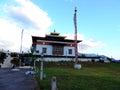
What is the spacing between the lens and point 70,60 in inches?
2256

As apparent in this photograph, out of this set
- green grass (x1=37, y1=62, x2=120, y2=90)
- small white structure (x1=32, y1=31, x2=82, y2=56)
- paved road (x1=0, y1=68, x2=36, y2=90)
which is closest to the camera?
green grass (x1=37, y1=62, x2=120, y2=90)

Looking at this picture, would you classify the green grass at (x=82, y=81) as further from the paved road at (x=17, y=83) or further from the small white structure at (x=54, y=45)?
the small white structure at (x=54, y=45)

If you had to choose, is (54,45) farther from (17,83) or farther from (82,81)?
(82,81)

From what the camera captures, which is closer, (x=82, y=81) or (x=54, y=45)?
(x=82, y=81)

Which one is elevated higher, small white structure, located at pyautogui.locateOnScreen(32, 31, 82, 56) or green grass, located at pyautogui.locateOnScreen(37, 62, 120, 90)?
small white structure, located at pyautogui.locateOnScreen(32, 31, 82, 56)

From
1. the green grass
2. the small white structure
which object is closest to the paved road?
the green grass

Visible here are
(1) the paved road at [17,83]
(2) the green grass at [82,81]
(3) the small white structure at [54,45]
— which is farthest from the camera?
(3) the small white structure at [54,45]

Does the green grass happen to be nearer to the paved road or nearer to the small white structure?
the paved road

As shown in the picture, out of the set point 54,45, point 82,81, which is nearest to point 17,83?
point 82,81

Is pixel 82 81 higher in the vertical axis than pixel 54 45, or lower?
lower

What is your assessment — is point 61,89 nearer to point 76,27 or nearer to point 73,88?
point 73,88

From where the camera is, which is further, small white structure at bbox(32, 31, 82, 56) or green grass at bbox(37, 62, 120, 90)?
small white structure at bbox(32, 31, 82, 56)

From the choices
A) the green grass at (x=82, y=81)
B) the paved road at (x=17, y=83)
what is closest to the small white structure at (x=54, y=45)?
the green grass at (x=82, y=81)

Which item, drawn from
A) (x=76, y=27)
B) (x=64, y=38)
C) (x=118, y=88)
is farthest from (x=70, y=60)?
(x=118, y=88)
